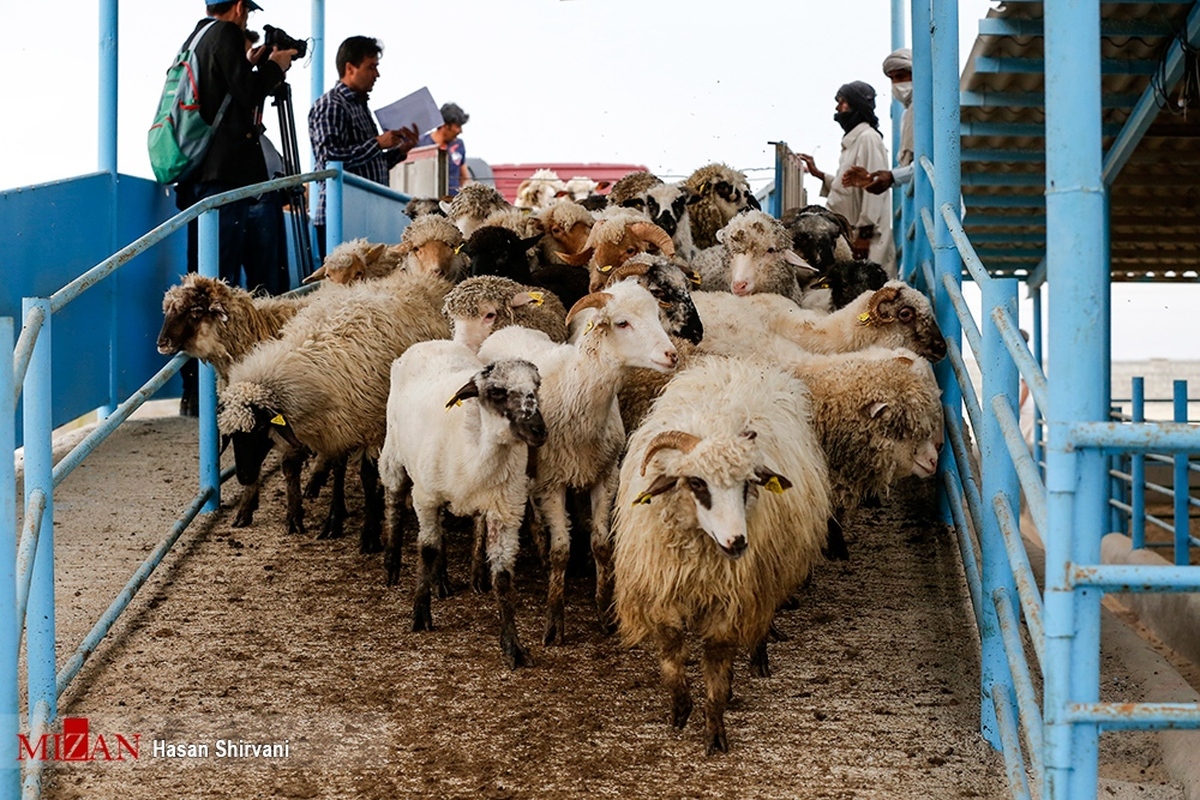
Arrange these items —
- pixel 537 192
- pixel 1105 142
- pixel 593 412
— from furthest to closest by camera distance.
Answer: pixel 537 192, pixel 1105 142, pixel 593 412

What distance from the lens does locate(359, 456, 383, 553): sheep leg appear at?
6457mm

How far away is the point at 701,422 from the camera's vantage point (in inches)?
181

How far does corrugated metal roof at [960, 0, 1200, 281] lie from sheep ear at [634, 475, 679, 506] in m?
3.32

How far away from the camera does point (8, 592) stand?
366cm

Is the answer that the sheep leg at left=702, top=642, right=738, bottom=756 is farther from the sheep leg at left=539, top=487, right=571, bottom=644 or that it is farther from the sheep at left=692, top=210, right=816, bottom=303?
the sheep at left=692, top=210, right=816, bottom=303

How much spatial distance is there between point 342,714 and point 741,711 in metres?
1.48

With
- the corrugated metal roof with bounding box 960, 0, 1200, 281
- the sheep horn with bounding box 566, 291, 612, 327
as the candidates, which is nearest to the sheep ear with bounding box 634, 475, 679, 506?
the sheep horn with bounding box 566, 291, 612, 327

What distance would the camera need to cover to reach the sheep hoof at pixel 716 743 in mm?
4336

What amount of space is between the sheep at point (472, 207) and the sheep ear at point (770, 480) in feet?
15.6

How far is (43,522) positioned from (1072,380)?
3348mm

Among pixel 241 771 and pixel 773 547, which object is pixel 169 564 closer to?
pixel 241 771

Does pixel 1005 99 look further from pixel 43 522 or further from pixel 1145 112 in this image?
pixel 43 522

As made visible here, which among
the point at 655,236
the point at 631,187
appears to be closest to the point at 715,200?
the point at 631,187

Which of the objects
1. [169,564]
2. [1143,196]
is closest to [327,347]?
[169,564]
